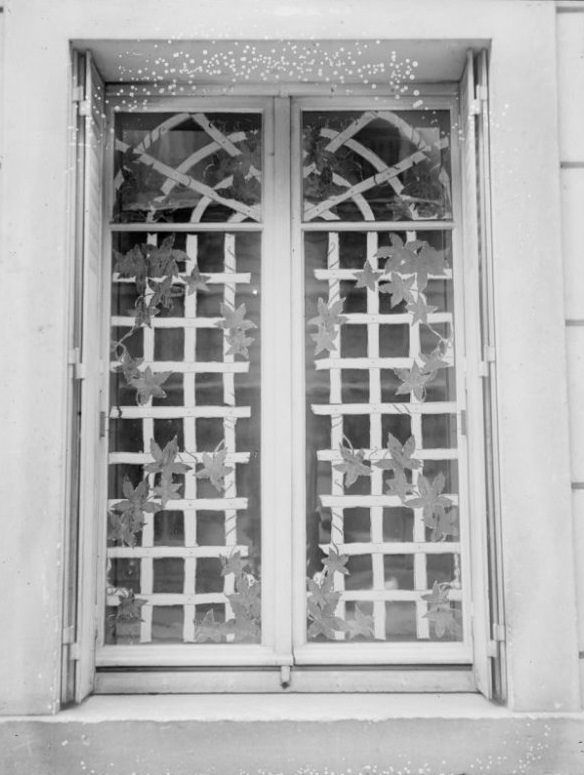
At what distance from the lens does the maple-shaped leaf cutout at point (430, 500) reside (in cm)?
369

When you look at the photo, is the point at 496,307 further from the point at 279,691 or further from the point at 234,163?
the point at 279,691

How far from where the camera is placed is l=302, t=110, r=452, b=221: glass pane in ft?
12.6

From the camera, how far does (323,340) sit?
378 centimetres

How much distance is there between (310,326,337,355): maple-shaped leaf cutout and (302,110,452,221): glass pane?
0.36 m

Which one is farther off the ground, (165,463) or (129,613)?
(165,463)

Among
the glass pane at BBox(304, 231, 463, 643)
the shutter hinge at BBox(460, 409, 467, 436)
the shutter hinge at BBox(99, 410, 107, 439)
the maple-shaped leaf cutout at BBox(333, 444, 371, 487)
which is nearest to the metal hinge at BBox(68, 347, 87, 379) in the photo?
the shutter hinge at BBox(99, 410, 107, 439)

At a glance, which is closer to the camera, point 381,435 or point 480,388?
point 480,388

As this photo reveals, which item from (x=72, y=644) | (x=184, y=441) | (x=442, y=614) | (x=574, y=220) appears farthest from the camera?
(x=184, y=441)

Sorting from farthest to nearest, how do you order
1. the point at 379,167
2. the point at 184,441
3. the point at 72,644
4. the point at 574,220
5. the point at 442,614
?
the point at 379,167
the point at 184,441
the point at 442,614
the point at 574,220
the point at 72,644

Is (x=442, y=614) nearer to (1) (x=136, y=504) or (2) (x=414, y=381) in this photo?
(2) (x=414, y=381)

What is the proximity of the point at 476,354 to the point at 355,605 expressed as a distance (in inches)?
50.3

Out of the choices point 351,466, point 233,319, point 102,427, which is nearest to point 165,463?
point 102,427

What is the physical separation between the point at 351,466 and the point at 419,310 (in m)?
0.81

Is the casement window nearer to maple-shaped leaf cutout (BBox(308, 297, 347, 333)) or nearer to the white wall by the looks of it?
maple-shaped leaf cutout (BBox(308, 297, 347, 333))
